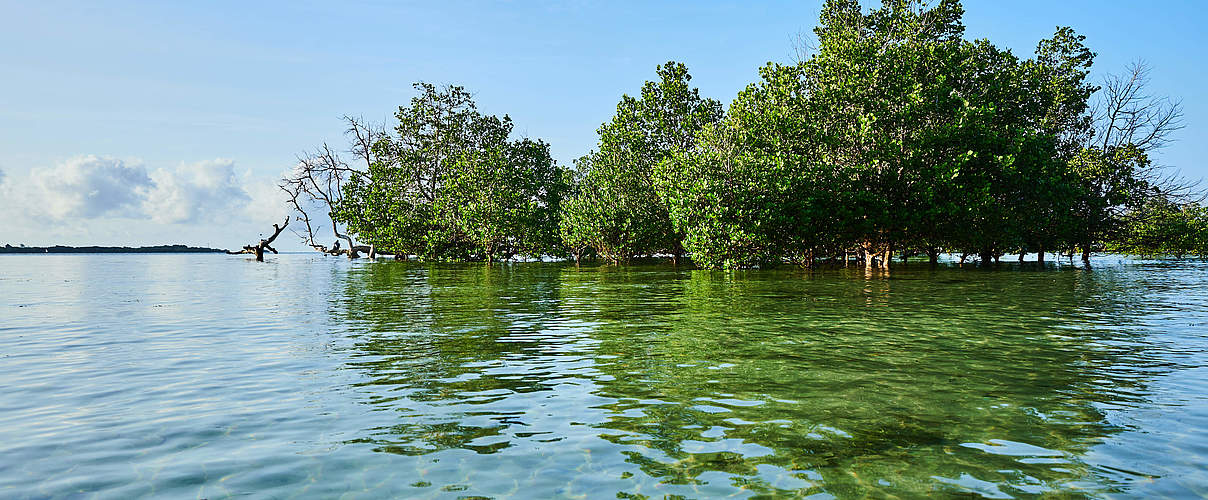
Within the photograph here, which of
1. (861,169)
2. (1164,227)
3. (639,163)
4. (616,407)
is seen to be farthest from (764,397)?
(1164,227)

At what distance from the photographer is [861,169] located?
40312 mm

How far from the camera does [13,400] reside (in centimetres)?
930

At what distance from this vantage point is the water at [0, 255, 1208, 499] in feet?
19.1

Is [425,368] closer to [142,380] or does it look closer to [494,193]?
[142,380]

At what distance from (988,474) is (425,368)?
25.7ft

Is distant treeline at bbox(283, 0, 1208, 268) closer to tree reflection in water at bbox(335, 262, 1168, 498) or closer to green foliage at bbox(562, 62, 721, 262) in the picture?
green foliage at bbox(562, 62, 721, 262)

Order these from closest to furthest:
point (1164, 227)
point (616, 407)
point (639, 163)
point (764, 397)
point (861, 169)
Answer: point (616, 407) < point (764, 397) < point (861, 169) < point (639, 163) < point (1164, 227)

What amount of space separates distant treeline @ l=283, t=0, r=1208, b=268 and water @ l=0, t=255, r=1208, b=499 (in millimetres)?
23658

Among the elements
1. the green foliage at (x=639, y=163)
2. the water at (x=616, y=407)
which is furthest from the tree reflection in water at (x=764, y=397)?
the green foliage at (x=639, y=163)

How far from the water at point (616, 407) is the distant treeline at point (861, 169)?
23658 millimetres

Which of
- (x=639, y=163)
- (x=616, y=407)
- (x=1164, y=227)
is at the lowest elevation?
(x=616, y=407)

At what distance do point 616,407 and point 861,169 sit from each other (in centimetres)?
3579

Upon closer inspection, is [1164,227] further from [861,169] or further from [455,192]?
[455,192]

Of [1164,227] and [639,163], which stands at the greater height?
[639,163]
